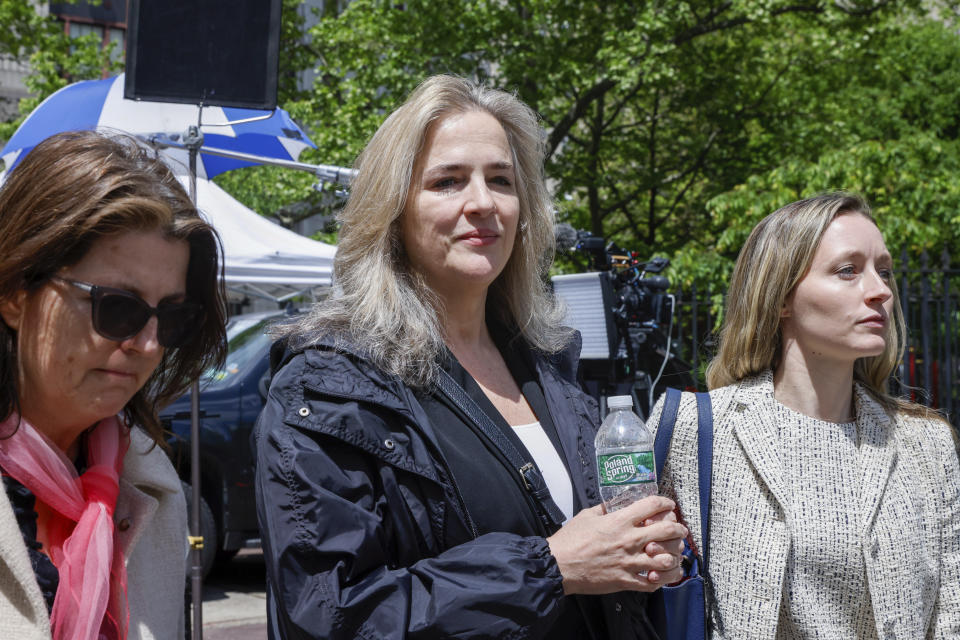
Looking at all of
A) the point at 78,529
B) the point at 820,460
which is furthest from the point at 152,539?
the point at 820,460

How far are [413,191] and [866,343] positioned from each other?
121 cm

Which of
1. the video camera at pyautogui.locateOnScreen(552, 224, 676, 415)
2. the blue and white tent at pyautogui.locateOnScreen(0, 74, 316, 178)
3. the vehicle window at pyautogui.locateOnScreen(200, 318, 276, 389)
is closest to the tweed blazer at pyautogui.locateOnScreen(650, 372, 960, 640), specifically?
the video camera at pyautogui.locateOnScreen(552, 224, 676, 415)

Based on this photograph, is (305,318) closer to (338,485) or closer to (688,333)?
(338,485)

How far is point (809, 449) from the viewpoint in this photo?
93.9 inches

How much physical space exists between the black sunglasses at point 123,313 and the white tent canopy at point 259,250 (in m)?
6.77

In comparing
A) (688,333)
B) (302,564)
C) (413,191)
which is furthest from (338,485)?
(688,333)


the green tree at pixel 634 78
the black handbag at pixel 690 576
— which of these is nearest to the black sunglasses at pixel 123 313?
the black handbag at pixel 690 576

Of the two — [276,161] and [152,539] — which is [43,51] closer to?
[276,161]

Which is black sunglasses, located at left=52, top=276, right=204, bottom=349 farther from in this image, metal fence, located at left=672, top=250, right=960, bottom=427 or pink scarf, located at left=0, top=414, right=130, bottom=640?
metal fence, located at left=672, top=250, right=960, bottom=427

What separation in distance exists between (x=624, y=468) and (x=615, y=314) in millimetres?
4257

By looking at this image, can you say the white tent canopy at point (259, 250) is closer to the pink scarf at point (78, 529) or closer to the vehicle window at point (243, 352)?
the vehicle window at point (243, 352)

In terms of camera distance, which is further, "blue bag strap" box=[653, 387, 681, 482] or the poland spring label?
"blue bag strap" box=[653, 387, 681, 482]

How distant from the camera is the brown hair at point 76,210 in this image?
5.01 feet

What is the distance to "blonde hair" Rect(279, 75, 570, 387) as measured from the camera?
1898 millimetres
